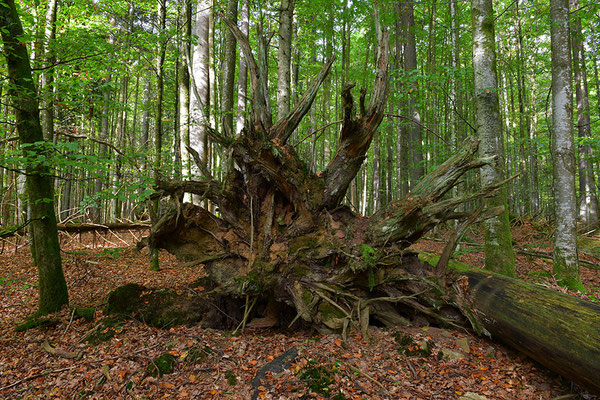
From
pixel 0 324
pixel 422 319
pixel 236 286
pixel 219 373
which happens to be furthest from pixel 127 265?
pixel 422 319

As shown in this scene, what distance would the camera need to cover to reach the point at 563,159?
5914mm

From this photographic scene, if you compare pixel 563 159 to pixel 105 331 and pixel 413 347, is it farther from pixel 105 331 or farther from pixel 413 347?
pixel 105 331

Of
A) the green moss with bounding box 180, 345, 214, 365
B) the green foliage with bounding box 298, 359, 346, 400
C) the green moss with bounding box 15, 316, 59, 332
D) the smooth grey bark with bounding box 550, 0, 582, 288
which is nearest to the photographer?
the green foliage with bounding box 298, 359, 346, 400

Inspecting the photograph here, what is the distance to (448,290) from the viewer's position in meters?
4.41

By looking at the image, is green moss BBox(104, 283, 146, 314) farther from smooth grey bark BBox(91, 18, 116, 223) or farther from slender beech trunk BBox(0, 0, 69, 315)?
smooth grey bark BBox(91, 18, 116, 223)

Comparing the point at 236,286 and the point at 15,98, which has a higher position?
the point at 15,98

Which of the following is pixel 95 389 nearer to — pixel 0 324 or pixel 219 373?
pixel 219 373

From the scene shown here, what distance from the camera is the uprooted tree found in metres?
4.36

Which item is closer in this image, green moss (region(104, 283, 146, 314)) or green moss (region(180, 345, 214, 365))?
green moss (region(180, 345, 214, 365))

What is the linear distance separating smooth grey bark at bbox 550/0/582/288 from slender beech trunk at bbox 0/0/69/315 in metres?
Result: 9.11

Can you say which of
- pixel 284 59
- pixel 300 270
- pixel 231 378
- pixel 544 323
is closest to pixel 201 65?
pixel 284 59

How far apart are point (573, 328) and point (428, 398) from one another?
1.71m

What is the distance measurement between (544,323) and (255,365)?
3420 millimetres

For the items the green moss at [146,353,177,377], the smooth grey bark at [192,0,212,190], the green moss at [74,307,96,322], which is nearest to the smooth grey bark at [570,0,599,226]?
the smooth grey bark at [192,0,212,190]
